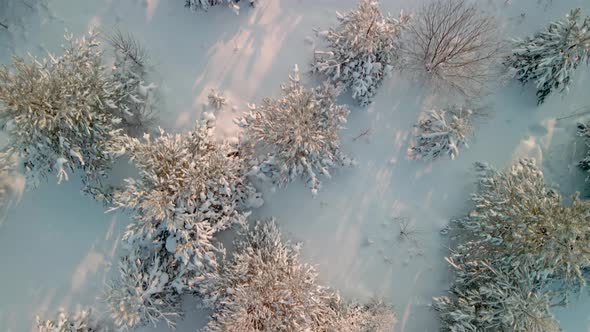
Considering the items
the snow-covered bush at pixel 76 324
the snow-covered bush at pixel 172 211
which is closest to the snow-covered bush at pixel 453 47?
the snow-covered bush at pixel 172 211

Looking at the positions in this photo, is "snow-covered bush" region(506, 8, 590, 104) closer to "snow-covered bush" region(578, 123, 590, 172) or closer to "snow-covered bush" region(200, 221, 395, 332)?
"snow-covered bush" region(578, 123, 590, 172)

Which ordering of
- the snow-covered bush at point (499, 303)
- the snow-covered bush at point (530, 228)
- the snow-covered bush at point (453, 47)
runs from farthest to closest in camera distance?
the snow-covered bush at point (453, 47), the snow-covered bush at point (499, 303), the snow-covered bush at point (530, 228)

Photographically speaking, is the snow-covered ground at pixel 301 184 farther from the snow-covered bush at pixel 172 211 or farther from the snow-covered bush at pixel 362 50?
the snow-covered bush at pixel 172 211

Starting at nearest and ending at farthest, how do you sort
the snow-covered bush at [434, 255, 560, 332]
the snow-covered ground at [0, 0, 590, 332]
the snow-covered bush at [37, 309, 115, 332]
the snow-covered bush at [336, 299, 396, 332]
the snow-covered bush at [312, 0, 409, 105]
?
the snow-covered bush at [434, 255, 560, 332] → the snow-covered bush at [312, 0, 409, 105] → the snow-covered bush at [336, 299, 396, 332] → the snow-covered bush at [37, 309, 115, 332] → the snow-covered ground at [0, 0, 590, 332]

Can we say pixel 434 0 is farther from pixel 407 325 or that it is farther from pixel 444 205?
pixel 407 325

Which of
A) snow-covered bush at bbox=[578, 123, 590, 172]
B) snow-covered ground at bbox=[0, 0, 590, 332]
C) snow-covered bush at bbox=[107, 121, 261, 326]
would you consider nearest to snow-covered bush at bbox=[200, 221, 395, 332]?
snow-covered bush at bbox=[107, 121, 261, 326]

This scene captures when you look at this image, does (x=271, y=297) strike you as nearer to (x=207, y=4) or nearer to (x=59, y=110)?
(x=59, y=110)

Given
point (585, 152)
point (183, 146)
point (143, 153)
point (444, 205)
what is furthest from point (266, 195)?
point (585, 152)
